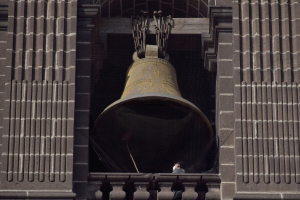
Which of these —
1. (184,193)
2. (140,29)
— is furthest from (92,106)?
(184,193)

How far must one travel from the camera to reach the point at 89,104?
1886 centimetres

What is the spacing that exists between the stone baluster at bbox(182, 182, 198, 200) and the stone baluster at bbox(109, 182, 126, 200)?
925 millimetres

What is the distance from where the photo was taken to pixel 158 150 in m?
19.2

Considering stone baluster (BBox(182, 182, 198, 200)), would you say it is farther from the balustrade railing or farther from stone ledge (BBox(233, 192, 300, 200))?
stone ledge (BBox(233, 192, 300, 200))

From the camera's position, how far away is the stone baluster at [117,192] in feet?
59.5

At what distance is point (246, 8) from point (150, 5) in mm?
2467

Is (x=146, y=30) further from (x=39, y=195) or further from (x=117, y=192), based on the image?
(x=39, y=195)

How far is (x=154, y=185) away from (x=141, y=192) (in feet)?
0.85

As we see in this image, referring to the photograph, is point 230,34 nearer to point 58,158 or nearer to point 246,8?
point 246,8

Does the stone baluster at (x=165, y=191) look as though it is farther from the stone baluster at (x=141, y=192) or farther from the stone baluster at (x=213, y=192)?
the stone baluster at (x=213, y=192)

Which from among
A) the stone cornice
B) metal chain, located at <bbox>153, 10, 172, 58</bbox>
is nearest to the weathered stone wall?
the stone cornice

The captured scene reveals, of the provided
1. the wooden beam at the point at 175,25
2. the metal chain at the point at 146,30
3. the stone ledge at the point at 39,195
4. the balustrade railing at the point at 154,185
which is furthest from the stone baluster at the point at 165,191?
the wooden beam at the point at 175,25

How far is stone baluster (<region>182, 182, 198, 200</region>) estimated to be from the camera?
18.2m

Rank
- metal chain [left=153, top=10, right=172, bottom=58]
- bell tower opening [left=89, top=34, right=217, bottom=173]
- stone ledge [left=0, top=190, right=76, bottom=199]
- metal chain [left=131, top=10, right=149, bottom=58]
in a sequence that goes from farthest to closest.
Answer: bell tower opening [left=89, top=34, right=217, bottom=173] → metal chain [left=153, top=10, right=172, bottom=58] → metal chain [left=131, top=10, right=149, bottom=58] → stone ledge [left=0, top=190, right=76, bottom=199]
